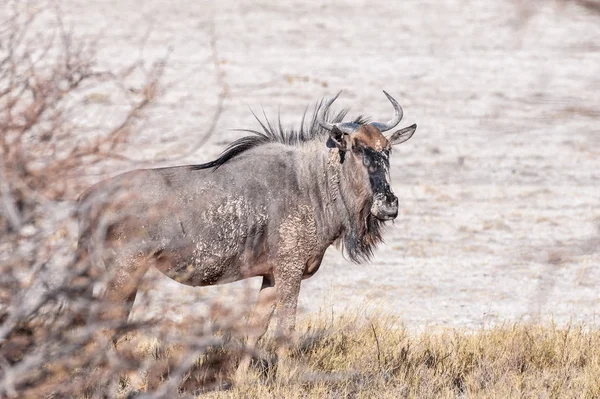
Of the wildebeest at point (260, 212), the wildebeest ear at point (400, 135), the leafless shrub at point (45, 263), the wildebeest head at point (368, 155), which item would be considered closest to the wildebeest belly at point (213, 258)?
the wildebeest at point (260, 212)

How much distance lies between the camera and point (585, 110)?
128 inches

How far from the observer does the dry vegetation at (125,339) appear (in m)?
4.02

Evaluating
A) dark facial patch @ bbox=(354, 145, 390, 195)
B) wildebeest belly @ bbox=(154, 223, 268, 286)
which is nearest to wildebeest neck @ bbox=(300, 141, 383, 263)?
dark facial patch @ bbox=(354, 145, 390, 195)

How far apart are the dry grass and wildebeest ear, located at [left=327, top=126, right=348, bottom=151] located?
123 cm

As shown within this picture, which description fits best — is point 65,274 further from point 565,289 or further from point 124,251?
point 565,289

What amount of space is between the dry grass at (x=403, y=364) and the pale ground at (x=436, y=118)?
→ 13.9 inches

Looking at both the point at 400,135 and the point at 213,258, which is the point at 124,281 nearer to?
the point at 213,258

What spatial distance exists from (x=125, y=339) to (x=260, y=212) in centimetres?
150

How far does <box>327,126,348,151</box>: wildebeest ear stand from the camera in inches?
265

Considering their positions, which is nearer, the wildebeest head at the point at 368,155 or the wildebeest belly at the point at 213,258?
the wildebeest belly at the point at 213,258

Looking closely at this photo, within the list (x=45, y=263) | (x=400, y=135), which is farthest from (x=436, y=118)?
(x=45, y=263)

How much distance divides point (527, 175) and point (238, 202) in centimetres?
889

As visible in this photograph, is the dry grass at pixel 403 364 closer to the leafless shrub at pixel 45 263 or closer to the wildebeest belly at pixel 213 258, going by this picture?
the wildebeest belly at pixel 213 258

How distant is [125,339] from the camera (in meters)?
5.46
